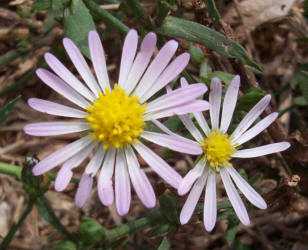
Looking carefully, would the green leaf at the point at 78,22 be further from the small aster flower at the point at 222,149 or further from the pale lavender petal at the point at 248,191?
the pale lavender petal at the point at 248,191

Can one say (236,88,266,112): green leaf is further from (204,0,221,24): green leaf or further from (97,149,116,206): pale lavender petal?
(97,149,116,206): pale lavender petal

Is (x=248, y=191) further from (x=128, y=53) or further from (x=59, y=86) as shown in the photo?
(x=59, y=86)

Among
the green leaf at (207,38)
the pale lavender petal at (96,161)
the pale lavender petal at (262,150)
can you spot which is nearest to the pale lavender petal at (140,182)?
the pale lavender petal at (96,161)

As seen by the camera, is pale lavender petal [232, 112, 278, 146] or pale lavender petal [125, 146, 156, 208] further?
pale lavender petal [232, 112, 278, 146]

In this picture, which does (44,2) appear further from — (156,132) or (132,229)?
(132,229)

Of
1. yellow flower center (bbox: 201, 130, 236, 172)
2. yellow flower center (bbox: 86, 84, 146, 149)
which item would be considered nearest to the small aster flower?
yellow flower center (bbox: 201, 130, 236, 172)

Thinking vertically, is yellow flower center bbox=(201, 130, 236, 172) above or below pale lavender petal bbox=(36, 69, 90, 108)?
below

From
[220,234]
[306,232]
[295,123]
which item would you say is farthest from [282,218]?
[295,123]
